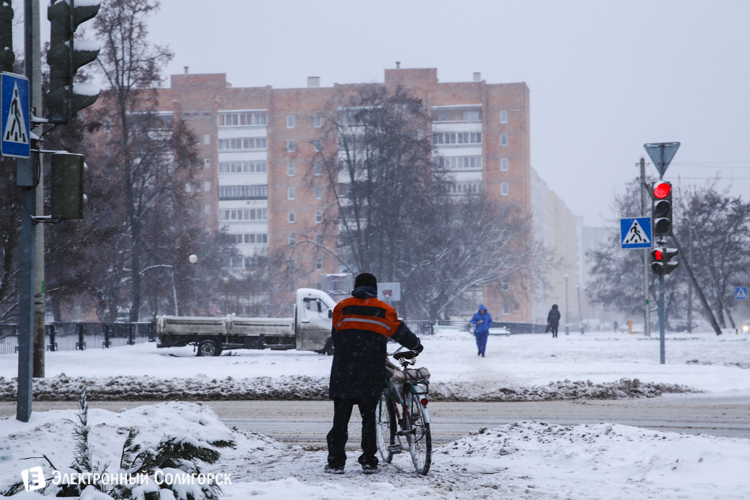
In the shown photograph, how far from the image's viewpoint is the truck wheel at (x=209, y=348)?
2897 centimetres

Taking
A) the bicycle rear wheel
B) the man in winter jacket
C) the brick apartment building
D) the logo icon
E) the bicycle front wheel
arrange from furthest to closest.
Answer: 1. the brick apartment building
2. the bicycle rear wheel
3. the man in winter jacket
4. the bicycle front wheel
5. the logo icon

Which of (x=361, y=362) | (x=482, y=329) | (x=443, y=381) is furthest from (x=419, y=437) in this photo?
(x=482, y=329)

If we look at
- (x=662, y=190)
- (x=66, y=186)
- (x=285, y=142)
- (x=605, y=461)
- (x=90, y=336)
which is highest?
(x=285, y=142)

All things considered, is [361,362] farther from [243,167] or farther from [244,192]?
[243,167]

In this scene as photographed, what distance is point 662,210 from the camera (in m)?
17.3

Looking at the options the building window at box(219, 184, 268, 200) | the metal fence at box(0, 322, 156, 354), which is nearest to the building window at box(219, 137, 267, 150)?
the building window at box(219, 184, 268, 200)

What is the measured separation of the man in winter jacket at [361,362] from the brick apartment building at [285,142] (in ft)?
337

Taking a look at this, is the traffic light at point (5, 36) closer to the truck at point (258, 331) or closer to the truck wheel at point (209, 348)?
the truck at point (258, 331)

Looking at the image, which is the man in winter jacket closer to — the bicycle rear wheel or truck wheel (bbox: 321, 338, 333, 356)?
the bicycle rear wheel

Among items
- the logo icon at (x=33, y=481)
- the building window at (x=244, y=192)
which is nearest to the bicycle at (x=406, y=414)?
the logo icon at (x=33, y=481)

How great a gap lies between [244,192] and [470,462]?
105935mm

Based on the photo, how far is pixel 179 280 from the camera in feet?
135

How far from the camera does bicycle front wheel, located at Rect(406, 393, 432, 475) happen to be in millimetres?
6539

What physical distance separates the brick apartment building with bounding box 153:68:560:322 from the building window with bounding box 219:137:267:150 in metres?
0.13
